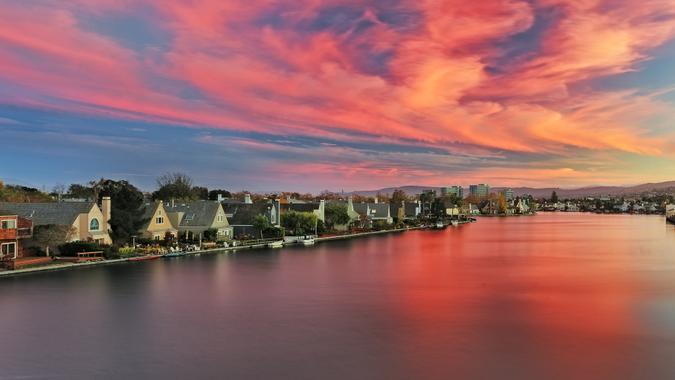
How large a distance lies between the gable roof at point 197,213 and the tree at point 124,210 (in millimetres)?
7302

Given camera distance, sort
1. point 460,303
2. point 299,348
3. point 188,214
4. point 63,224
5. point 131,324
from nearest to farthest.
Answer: point 299,348
point 131,324
point 460,303
point 63,224
point 188,214

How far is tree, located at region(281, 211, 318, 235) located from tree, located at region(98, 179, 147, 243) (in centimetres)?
2074

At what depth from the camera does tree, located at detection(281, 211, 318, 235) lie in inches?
2371

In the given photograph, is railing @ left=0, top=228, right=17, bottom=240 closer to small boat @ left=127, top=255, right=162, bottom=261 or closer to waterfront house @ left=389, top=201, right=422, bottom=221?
small boat @ left=127, top=255, right=162, bottom=261

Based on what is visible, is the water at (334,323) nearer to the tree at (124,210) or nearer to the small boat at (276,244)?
the tree at (124,210)

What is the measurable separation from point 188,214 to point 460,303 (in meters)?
31.9

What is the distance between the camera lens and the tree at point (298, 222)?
60219mm

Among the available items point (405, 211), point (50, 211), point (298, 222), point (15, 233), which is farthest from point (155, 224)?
point (405, 211)

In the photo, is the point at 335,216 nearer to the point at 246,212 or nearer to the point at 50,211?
the point at 246,212

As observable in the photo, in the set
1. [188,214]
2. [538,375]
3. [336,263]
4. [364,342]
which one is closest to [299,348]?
[364,342]

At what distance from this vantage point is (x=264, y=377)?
13.9 m

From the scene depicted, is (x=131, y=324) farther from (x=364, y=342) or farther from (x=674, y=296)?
(x=674, y=296)

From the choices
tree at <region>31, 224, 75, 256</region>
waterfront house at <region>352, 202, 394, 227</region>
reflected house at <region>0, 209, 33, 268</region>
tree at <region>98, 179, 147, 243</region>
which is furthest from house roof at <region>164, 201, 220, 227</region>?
waterfront house at <region>352, 202, 394, 227</region>

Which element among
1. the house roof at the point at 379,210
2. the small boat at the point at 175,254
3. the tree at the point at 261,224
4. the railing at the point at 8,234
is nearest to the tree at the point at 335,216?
the tree at the point at 261,224
